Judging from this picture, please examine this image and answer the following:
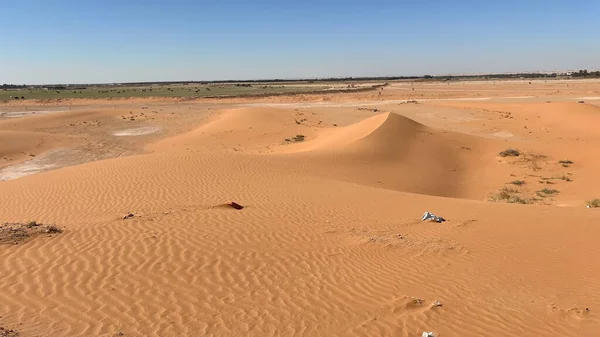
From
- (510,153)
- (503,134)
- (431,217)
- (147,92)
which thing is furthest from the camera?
(147,92)

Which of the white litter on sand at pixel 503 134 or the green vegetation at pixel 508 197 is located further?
the white litter on sand at pixel 503 134

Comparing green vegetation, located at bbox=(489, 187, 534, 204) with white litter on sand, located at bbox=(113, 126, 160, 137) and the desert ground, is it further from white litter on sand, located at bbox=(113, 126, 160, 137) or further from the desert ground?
white litter on sand, located at bbox=(113, 126, 160, 137)

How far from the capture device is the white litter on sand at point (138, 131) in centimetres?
3025

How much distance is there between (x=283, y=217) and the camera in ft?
32.8

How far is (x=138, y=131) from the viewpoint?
3159 centimetres

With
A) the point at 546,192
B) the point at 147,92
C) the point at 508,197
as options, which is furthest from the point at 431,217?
the point at 147,92

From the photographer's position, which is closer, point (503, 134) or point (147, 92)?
point (503, 134)

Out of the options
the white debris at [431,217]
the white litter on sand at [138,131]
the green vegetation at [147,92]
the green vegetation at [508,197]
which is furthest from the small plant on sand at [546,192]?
the green vegetation at [147,92]

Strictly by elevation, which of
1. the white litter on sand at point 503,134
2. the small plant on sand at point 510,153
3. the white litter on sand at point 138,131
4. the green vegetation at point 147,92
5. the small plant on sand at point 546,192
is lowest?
the small plant on sand at point 546,192

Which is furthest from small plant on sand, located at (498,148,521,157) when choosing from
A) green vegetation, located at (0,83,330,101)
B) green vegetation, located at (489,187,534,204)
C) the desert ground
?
green vegetation, located at (0,83,330,101)

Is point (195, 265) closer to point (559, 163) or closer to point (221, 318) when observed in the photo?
point (221, 318)

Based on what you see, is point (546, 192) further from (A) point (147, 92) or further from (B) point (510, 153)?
(A) point (147, 92)

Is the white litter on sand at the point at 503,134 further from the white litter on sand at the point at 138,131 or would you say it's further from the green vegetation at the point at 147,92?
the green vegetation at the point at 147,92

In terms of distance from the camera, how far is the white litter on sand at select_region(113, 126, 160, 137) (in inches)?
1191
